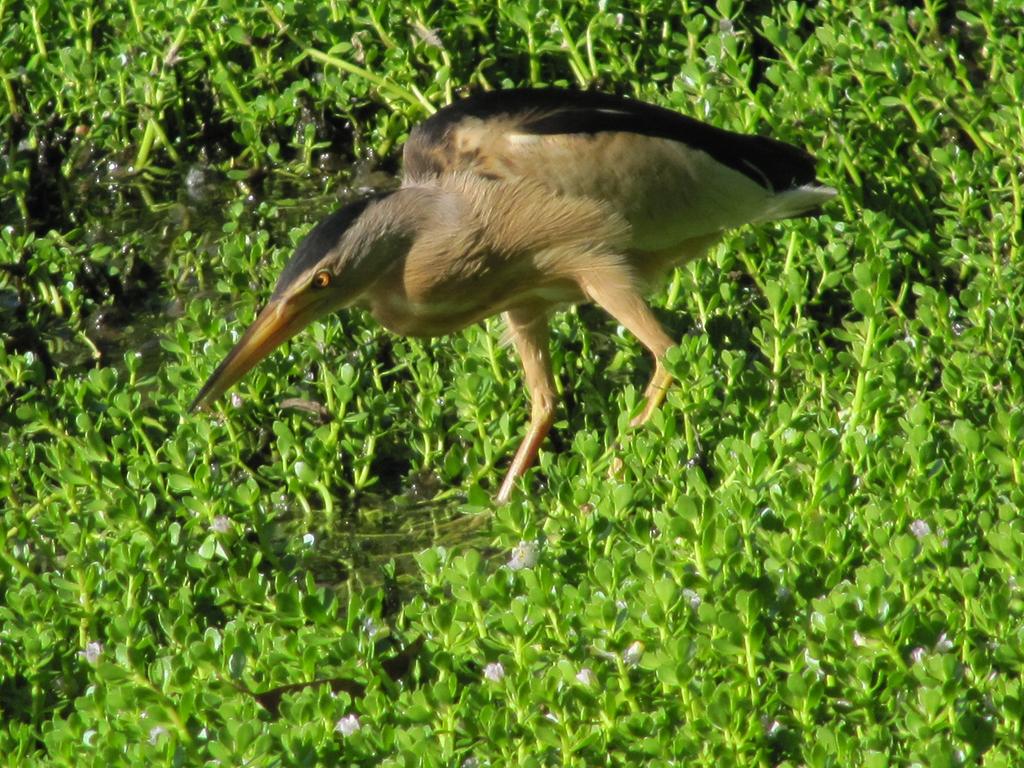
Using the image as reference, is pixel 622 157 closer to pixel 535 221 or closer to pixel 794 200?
pixel 535 221

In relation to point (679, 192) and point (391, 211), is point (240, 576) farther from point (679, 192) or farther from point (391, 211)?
point (679, 192)

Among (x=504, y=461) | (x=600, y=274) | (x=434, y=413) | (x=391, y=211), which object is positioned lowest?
(x=504, y=461)

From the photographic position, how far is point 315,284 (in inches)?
162

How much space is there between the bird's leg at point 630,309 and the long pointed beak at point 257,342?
796 mm

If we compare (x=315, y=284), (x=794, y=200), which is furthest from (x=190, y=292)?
(x=794, y=200)

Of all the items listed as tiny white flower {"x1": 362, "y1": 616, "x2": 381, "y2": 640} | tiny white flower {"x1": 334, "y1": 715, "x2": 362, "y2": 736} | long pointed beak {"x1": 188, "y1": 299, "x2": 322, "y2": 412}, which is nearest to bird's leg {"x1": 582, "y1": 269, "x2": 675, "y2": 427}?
long pointed beak {"x1": 188, "y1": 299, "x2": 322, "y2": 412}

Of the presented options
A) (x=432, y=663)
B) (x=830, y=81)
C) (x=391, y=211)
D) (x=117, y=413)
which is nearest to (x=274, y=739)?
(x=432, y=663)

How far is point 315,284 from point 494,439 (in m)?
0.71

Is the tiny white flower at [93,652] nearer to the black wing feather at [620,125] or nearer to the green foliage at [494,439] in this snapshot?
the green foliage at [494,439]

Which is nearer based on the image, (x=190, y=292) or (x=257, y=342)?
(x=257, y=342)

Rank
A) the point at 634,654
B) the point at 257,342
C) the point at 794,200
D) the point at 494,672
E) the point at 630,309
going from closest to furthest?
the point at 494,672
the point at 634,654
the point at 257,342
the point at 630,309
the point at 794,200

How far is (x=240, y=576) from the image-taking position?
353 centimetres

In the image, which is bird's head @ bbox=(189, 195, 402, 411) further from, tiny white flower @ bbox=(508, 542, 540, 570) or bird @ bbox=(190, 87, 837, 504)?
tiny white flower @ bbox=(508, 542, 540, 570)

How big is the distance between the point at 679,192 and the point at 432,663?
1.89 metres
